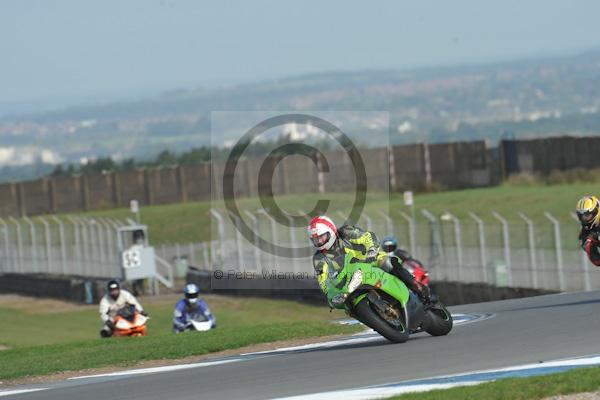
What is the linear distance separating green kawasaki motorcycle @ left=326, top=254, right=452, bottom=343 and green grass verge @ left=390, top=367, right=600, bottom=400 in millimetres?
2909

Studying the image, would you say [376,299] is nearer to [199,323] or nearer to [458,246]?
[199,323]

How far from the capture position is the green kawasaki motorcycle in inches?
522

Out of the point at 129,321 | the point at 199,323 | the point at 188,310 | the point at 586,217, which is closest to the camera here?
the point at 586,217

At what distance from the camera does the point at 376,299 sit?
13.4 m

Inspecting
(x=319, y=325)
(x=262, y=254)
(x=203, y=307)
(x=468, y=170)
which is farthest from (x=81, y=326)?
(x=468, y=170)

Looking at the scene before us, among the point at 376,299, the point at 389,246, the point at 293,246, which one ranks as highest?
the point at 376,299

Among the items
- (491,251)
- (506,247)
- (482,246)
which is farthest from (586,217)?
(482,246)

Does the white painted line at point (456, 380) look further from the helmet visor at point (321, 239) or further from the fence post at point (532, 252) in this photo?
the fence post at point (532, 252)

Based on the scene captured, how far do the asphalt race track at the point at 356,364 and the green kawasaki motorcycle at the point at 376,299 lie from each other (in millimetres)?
212

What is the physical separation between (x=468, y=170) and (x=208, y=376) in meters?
52.3

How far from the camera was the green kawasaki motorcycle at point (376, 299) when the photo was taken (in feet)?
43.5

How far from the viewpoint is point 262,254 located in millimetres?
36625

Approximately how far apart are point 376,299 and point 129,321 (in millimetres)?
9326

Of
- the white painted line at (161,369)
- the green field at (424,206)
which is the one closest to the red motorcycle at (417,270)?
the white painted line at (161,369)
